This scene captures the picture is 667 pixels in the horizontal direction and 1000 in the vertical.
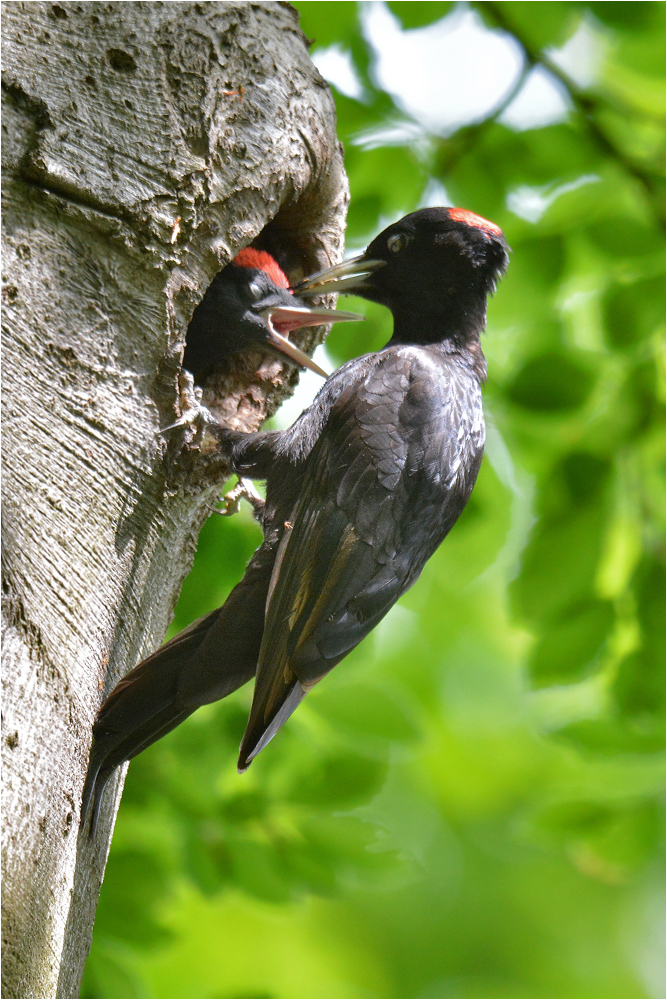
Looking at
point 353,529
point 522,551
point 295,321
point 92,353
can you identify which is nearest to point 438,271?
point 295,321

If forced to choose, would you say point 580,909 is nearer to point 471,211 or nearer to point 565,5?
point 471,211

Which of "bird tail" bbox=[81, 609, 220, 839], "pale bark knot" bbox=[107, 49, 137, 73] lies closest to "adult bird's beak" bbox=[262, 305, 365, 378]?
"pale bark knot" bbox=[107, 49, 137, 73]

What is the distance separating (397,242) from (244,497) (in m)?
1.01

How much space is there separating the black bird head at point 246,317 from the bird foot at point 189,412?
0.49m

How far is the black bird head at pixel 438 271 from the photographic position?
291cm

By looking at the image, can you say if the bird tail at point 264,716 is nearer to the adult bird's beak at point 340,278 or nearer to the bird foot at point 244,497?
the bird foot at point 244,497

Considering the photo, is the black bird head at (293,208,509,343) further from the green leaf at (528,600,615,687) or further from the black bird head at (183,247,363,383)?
the green leaf at (528,600,615,687)

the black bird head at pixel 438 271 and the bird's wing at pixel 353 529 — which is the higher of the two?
the black bird head at pixel 438 271

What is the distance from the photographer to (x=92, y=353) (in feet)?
6.21

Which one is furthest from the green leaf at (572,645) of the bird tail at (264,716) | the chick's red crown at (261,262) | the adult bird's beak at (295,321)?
the chick's red crown at (261,262)

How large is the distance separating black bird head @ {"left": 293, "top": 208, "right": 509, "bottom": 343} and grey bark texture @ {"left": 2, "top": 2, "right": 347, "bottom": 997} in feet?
2.05

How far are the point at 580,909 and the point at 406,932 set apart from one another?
1226mm

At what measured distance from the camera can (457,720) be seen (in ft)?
17.9

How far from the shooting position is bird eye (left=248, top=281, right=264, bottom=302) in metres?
2.92
